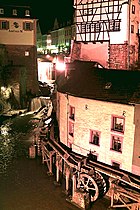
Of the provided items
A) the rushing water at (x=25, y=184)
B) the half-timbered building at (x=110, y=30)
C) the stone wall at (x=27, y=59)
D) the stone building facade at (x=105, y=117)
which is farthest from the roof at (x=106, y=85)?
the stone wall at (x=27, y=59)

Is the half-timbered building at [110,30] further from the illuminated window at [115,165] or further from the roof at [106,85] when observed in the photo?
the illuminated window at [115,165]

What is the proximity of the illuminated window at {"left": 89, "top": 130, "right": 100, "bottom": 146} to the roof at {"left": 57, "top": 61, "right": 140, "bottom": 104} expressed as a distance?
10.2ft

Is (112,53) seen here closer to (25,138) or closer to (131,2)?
(131,2)

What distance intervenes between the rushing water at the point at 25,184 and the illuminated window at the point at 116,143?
4.12 meters

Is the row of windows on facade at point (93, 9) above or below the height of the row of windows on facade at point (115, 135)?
above

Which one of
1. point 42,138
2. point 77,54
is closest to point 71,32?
point 77,54

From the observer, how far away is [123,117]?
2125cm

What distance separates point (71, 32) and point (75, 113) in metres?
42.5

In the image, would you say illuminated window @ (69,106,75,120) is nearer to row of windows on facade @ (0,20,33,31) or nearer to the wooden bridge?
the wooden bridge

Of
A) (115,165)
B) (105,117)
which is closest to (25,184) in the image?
(115,165)

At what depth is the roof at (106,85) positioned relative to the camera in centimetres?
2084

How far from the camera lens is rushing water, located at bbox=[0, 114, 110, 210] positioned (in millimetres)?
21484

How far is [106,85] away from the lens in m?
22.7

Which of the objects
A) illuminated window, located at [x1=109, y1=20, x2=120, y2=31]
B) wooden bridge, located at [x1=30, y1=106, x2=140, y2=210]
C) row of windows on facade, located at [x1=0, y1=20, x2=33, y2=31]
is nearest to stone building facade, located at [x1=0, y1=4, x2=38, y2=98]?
row of windows on facade, located at [x1=0, y1=20, x2=33, y2=31]
